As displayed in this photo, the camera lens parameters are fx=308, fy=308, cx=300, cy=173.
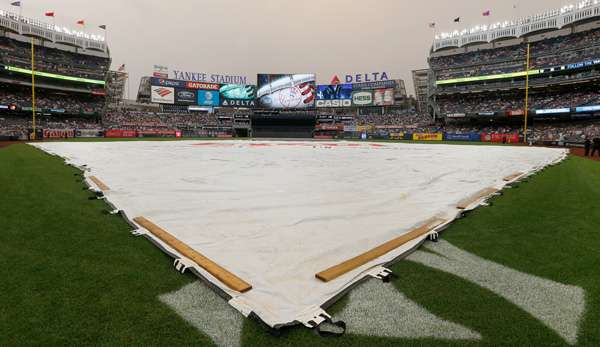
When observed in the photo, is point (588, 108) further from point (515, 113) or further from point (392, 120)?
point (392, 120)

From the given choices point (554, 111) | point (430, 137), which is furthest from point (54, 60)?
point (554, 111)

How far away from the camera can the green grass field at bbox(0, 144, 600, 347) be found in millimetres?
1758

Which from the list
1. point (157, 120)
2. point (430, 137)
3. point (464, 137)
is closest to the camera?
point (464, 137)

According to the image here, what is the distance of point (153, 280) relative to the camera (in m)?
2.42

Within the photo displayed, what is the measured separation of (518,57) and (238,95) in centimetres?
5333

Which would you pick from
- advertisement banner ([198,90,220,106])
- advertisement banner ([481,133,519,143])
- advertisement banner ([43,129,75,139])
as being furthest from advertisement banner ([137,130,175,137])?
advertisement banner ([481,133,519,143])

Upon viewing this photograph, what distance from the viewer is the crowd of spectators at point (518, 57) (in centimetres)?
4825

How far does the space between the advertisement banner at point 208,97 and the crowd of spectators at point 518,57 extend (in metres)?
46.7

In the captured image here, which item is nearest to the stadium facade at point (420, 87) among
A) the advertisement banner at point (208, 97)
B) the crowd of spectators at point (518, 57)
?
the crowd of spectators at point (518, 57)

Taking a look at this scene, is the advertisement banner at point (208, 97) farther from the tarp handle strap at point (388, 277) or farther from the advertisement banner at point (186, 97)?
the tarp handle strap at point (388, 277)

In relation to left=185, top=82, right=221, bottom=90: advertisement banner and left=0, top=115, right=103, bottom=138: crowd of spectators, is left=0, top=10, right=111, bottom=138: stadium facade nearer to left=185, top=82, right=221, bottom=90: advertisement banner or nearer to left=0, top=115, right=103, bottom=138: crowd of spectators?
left=0, top=115, right=103, bottom=138: crowd of spectators

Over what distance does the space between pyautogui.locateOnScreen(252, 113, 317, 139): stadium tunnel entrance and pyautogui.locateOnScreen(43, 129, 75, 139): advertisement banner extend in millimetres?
31112

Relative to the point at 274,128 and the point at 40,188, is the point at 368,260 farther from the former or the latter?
the point at 274,128

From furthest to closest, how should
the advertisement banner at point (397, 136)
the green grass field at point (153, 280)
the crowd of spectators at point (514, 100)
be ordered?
1. the advertisement banner at point (397, 136)
2. the crowd of spectators at point (514, 100)
3. the green grass field at point (153, 280)
